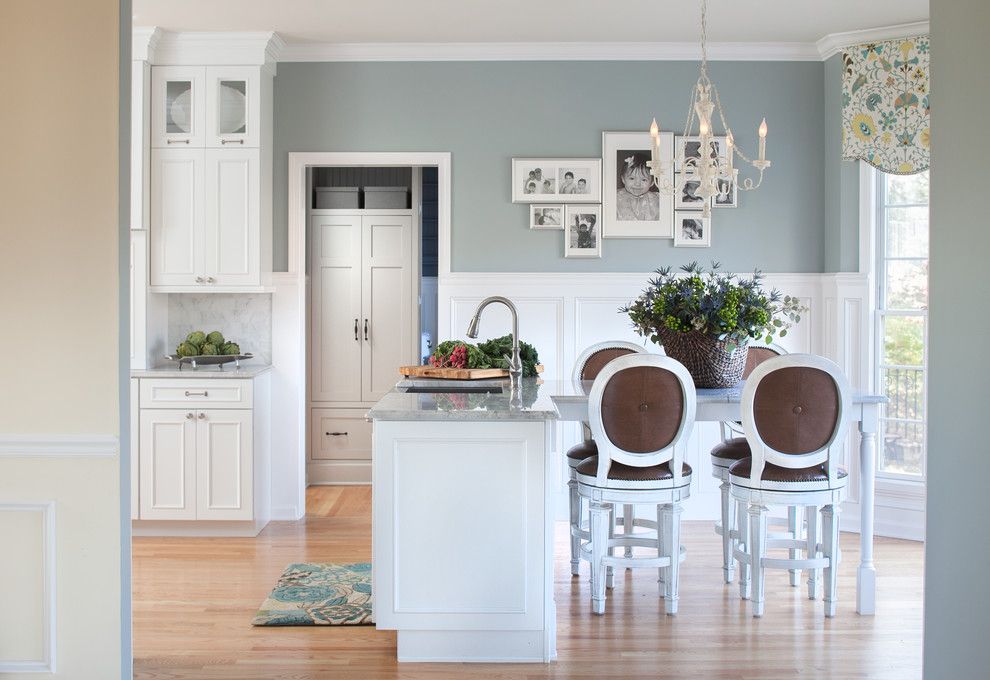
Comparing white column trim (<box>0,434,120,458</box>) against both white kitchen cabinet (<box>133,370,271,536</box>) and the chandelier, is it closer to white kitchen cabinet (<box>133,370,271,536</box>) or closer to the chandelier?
the chandelier

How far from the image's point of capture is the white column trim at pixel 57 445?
8.35 ft

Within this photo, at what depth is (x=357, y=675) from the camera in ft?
10.2

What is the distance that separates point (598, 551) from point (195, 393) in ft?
8.10

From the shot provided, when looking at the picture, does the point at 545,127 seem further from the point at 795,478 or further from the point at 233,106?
the point at 795,478

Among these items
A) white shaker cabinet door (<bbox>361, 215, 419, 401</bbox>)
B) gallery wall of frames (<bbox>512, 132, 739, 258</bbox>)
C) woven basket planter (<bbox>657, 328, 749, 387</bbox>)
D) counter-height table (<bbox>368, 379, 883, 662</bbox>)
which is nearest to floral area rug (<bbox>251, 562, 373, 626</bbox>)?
counter-height table (<bbox>368, 379, 883, 662</bbox>)

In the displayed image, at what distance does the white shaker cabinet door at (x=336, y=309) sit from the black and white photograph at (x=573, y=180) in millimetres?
1656

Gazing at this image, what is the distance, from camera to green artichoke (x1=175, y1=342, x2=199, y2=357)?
5188mm

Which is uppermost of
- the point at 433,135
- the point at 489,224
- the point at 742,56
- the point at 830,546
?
the point at 742,56

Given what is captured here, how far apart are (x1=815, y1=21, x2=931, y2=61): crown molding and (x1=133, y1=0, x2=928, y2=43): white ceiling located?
0.05m

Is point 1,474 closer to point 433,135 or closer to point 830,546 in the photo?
point 830,546

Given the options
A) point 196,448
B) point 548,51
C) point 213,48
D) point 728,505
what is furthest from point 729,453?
point 213,48

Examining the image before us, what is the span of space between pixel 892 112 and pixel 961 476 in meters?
3.45

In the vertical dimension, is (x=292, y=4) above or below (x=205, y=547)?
above

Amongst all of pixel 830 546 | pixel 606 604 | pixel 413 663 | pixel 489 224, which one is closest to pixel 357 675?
pixel 413 663
